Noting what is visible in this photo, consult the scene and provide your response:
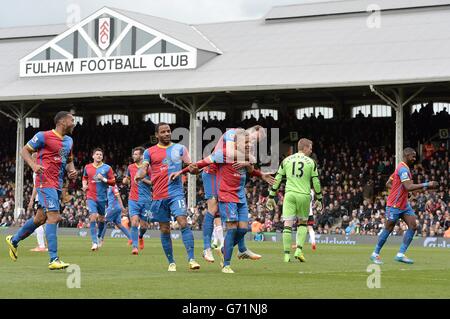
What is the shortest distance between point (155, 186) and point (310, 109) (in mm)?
36414

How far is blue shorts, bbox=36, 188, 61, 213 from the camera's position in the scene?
16750mm

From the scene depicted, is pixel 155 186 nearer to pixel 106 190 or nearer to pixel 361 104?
pixel 106 190

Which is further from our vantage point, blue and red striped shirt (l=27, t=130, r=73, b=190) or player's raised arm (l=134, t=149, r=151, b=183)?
blue and red striped shirt (l=27, t=130, r=73, b=190)

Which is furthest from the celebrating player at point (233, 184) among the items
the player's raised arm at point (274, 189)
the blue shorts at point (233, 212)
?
the player's raised arm at point (274, 189)

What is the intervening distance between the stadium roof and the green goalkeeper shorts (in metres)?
19.4

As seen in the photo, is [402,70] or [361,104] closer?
[402,70]

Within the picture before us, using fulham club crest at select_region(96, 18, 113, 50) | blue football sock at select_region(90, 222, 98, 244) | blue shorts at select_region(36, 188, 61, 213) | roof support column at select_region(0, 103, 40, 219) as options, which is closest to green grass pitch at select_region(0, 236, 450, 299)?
blue shorts at select_region(36, 188, 61, 213)

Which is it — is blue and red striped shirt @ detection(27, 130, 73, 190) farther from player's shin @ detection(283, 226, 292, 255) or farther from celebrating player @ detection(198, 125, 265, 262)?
player's shin @ detection(283, 226, 292, 255)

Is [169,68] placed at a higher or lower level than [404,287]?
higher

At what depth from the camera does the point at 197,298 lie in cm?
1211

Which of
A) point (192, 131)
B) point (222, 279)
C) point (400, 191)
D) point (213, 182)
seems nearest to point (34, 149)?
point (222, 279)

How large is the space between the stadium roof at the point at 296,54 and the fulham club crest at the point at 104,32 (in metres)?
0.85
